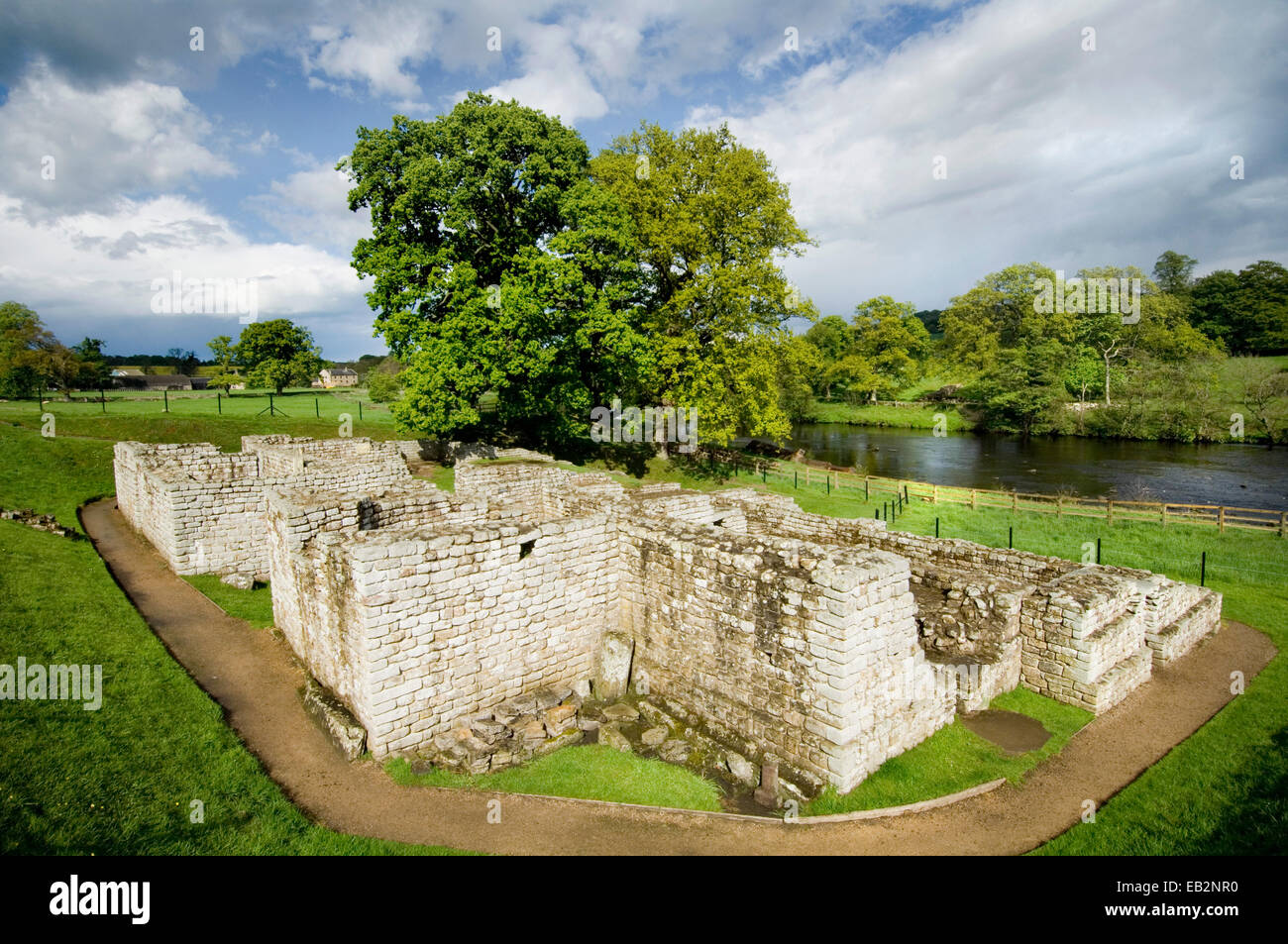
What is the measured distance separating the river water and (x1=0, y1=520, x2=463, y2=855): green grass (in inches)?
1434

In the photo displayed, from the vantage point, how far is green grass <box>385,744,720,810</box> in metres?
7.19

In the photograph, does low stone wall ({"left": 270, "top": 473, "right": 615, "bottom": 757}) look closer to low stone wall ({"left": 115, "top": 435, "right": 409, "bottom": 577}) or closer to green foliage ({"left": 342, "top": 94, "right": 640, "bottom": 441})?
low stone wall ({"left": 115, "top": 435, "right": 409, "bottom": 577})

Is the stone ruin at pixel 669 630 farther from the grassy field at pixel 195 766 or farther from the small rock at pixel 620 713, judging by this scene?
the grassy field at pixel 195 766

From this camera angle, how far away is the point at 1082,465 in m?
40.5

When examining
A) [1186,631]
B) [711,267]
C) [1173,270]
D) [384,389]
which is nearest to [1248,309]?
[1173,270]

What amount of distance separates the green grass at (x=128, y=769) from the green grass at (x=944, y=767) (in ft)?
15.9

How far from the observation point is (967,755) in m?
8.15

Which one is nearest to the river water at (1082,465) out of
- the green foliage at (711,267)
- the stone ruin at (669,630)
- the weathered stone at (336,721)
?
the green foliage at (711,267)

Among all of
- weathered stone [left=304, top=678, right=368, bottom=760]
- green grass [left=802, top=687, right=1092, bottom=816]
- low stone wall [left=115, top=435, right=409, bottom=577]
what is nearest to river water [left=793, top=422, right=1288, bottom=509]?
green grass [left=802, top=687, right=1092, bottom=816]

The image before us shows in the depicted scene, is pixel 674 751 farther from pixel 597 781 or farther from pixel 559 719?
pixel 559 719

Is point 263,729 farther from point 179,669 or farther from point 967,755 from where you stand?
point 967,755

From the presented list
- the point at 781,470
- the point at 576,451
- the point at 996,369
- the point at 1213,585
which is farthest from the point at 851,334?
the point at 1213,585

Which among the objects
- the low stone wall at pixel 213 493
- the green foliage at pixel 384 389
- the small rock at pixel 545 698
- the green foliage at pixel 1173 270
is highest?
the green foliage at pixel 1173 270

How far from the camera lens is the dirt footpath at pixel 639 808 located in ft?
21.5
